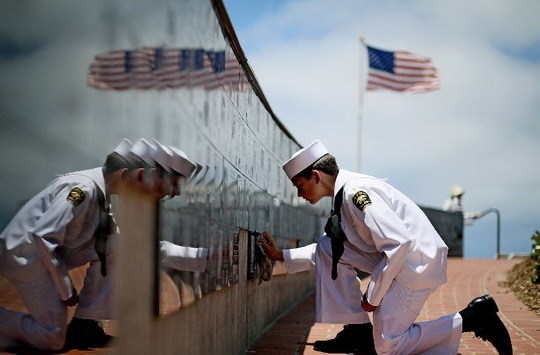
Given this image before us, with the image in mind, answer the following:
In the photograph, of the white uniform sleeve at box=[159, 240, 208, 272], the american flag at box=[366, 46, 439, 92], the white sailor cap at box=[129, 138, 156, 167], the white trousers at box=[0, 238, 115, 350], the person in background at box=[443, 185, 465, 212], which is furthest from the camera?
the person in background at box=[443, 185, 465, 212]

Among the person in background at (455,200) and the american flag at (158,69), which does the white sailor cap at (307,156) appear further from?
the person in background at (455,200)

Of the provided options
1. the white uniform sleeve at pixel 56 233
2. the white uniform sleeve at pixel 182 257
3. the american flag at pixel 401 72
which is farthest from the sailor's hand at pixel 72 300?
the american flag at pixel 401 72

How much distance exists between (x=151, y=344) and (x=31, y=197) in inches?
53.9

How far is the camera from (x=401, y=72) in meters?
20.8

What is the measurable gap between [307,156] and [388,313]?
1.37 metres

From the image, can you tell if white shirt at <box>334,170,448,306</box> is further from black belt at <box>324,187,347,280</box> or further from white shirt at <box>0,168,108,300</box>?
white shirt at <box>0,168,108,300</box>

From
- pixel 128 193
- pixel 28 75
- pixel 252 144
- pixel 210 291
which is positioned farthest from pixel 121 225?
pixel 252 144

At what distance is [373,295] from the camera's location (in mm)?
5004

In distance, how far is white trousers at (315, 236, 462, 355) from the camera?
5066mm

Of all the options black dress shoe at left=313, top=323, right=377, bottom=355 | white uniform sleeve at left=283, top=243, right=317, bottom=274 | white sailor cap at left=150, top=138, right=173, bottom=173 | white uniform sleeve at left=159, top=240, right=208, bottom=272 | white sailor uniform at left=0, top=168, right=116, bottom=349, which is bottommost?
black dress shoe at left=313, top=323, right=377, bottom=355

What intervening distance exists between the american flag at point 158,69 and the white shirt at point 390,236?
4.27ft

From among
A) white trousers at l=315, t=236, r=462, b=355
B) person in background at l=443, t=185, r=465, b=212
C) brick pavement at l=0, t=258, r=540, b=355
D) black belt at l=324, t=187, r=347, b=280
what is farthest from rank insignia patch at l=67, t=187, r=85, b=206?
person in background at l=443, t=185, r=465, b=212

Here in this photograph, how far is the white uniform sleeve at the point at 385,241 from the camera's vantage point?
4.88 meters

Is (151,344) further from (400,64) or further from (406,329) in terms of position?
(400,64)
